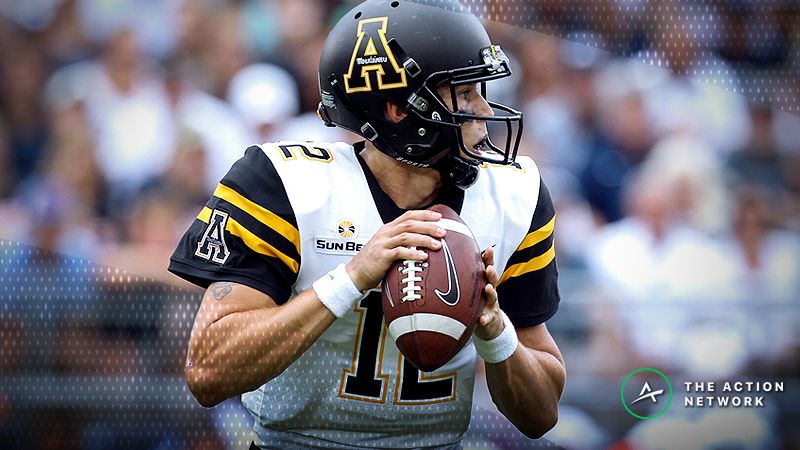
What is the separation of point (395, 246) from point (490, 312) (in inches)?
9.2

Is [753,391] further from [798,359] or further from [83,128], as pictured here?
[83,128]

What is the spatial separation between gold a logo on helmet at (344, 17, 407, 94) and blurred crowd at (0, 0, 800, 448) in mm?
2014

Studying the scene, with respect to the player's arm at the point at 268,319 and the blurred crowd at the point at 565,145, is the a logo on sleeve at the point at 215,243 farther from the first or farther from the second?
the blurred crowd at the point at 565,145

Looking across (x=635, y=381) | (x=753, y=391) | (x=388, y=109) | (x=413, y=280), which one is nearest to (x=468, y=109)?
(x=388, y=109)

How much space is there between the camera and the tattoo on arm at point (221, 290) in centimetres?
199

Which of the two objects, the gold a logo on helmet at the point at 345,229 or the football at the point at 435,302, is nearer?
the football at the point at 435,302

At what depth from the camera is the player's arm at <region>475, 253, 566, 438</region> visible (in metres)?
1.96

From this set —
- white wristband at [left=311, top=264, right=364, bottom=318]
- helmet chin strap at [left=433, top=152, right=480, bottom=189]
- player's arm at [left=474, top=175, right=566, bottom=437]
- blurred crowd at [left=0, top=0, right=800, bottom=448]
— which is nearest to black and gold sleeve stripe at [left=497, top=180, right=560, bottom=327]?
player's arm at [left=474, top=175, right=566, bottom=437]

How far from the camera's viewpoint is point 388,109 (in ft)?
7.13

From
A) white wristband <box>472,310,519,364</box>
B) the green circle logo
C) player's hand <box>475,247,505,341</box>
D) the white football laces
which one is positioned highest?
the white football laces

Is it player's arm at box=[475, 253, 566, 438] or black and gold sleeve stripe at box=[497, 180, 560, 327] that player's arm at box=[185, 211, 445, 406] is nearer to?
player's arm at box=[475, 253, 566, 438]

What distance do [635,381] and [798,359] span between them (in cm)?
66

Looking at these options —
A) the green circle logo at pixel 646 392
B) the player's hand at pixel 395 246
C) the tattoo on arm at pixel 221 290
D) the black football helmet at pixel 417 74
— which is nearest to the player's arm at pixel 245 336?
the tattoo on arm at pixel 221 290
